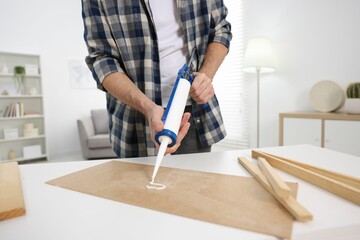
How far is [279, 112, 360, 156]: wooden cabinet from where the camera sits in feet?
6.40

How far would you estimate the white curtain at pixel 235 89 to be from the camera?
3355mm

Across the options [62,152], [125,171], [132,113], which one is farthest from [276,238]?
[62,152]

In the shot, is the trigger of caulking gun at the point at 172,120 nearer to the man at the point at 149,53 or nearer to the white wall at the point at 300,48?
the man at the point at 149,53

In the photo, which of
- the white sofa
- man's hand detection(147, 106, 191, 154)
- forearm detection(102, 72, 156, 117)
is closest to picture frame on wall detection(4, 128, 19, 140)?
the white sofa

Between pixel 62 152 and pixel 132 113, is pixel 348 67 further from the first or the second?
pixel 62 152

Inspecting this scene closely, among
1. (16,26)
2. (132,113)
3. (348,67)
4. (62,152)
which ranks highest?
(16,26)

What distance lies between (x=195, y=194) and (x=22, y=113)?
13.4 ft

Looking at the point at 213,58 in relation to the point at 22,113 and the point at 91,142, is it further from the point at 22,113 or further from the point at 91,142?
the point at 22,113

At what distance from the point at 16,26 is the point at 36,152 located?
193cm

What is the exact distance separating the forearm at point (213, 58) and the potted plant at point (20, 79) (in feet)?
12.1

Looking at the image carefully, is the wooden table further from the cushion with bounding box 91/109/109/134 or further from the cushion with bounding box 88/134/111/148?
the cushion with bounding box 91/109/109/134

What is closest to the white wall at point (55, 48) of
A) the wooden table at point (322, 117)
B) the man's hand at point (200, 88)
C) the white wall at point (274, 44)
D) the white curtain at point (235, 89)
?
the white wall at point (274, 44)

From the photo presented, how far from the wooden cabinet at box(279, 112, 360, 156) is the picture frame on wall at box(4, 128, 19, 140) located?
3.63 metres

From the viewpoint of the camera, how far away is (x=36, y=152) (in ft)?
12.7
